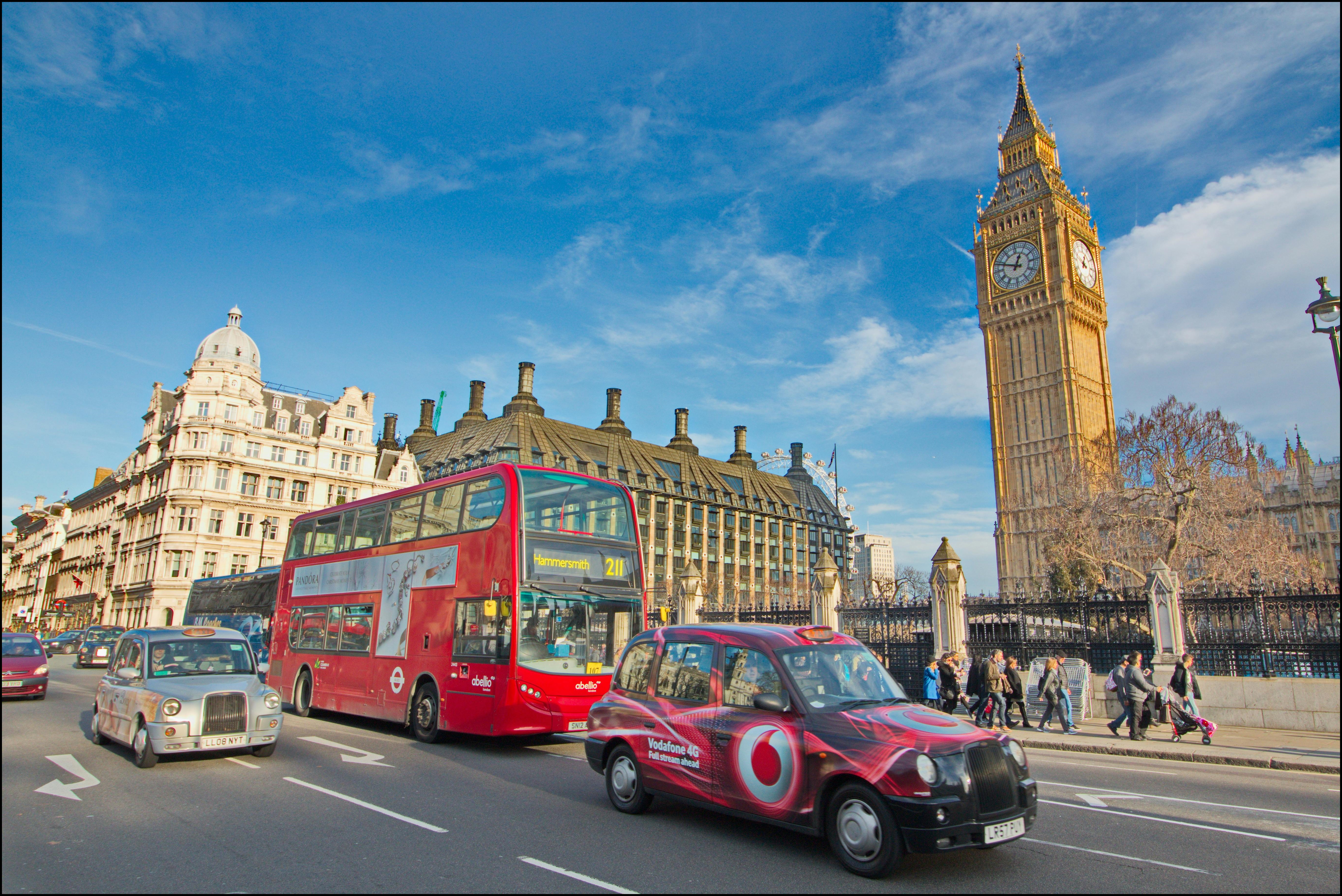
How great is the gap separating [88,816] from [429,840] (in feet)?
11.6

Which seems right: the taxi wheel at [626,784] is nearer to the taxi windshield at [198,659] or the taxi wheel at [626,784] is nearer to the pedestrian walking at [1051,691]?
the taxi windshield at [198,659]

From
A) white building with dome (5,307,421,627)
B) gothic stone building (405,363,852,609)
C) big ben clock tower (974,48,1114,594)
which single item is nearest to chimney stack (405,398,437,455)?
gothic stone building (405,363,852,609)

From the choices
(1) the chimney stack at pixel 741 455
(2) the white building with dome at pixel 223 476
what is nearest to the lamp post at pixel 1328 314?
(2) the white building with dome at pixel 223 476

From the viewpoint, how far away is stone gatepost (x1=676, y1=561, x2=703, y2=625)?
83.9ft

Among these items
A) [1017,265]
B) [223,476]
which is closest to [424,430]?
[223,476]

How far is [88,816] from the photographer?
289 inches

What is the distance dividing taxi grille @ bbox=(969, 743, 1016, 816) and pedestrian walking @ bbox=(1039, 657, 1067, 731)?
11.6m

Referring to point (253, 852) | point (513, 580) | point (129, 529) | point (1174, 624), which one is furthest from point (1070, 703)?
point (129, 529)

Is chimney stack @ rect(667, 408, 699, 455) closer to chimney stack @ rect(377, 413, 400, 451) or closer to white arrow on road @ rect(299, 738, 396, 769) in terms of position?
chimney stack @ rect(377, 413, 400, 451)

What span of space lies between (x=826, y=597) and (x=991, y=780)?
17.5m

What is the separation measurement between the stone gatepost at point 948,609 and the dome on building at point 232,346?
63.0 metres

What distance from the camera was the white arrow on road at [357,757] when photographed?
10719mm

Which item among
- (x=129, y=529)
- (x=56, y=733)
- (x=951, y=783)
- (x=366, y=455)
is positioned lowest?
(x=56, y=733)

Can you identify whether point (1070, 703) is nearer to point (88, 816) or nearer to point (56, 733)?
point (88, 816)
